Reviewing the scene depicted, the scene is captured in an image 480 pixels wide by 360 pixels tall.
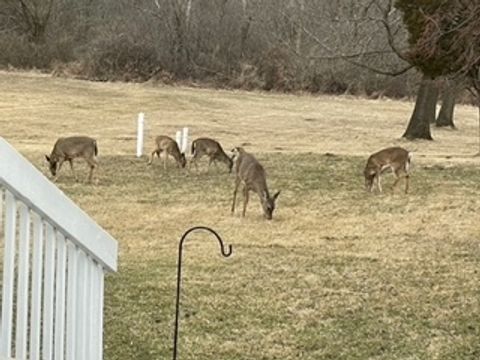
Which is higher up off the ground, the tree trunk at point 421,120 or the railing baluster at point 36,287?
the railing baluster at point 36,287

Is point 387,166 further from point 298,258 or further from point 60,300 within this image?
point 60,300

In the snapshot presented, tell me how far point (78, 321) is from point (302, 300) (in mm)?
4372

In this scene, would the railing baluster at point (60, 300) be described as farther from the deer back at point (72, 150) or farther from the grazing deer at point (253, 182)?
the deer back at point (72, 150)

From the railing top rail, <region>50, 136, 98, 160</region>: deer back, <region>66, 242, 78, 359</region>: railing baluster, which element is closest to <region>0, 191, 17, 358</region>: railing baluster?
the railing top rail

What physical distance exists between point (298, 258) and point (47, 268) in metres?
6.40

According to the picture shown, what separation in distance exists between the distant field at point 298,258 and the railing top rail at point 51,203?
2819 mm

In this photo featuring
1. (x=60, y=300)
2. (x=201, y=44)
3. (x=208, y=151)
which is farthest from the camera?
(x=201, y=44)

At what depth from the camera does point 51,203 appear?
128 inches

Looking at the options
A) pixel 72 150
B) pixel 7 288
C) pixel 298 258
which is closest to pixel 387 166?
pixel 72 150

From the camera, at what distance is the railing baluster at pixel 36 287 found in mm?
3301

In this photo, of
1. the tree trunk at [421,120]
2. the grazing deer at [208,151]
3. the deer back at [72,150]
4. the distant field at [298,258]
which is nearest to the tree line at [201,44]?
the tree trunk at [421,120]

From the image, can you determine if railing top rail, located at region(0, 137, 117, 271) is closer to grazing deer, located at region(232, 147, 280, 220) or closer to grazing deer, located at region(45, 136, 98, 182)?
grazing deer, located at region(232, 147, 280, 220)

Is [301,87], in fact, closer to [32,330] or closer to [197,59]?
[197,59]

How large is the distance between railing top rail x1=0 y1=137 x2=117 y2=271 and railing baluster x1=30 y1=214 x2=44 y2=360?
0.19 feet
